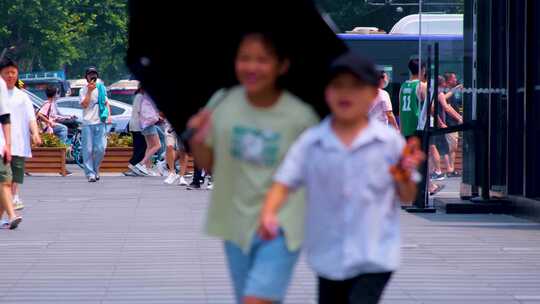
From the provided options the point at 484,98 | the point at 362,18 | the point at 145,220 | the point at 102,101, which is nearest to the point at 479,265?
the point at 145,220

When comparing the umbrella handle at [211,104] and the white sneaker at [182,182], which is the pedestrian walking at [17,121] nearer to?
the white sneaker at [182,182]

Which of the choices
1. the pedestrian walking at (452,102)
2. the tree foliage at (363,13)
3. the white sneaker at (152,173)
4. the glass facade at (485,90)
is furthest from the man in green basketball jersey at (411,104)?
the tree foliage at (363,13)

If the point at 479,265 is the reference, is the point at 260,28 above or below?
above

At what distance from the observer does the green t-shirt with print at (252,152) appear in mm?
5430

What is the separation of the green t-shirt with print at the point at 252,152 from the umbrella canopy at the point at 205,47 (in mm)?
184

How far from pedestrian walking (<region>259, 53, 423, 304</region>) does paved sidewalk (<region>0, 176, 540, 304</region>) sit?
10.9 ft

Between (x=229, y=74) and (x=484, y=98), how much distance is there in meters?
10.7

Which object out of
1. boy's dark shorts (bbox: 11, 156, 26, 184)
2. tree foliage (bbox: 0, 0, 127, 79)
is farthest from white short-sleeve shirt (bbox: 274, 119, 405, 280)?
tree foliage (bbox: 0, 0, 127, 79)

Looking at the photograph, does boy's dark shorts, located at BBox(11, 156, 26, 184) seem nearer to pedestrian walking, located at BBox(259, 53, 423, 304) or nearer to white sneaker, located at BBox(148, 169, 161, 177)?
pedestrian walking, located at BBox(259, 53, 423, 304)

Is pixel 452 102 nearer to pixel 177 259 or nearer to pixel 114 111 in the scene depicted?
pixel 177 259

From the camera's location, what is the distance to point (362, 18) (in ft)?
172

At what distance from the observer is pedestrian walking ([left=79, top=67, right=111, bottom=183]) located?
853 inches

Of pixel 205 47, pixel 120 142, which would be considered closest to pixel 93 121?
pixel 120 142

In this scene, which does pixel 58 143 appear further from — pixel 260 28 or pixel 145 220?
pixel 260 28
